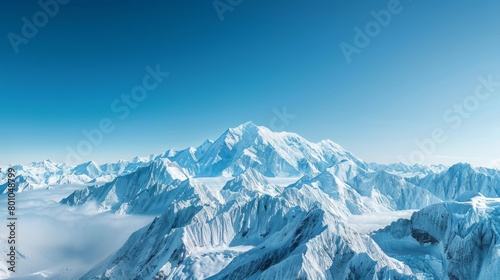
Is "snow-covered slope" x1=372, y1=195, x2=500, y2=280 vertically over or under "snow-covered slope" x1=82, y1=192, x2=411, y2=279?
under

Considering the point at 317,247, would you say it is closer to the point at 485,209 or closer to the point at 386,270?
the point at 386,270

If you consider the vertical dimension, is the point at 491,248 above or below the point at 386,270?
below

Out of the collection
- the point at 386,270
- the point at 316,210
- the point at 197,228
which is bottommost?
the point at 386,270

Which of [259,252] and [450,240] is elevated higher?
[259,252]

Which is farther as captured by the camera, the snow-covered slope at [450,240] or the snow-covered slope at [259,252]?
the snow-covered slope at [450,240]

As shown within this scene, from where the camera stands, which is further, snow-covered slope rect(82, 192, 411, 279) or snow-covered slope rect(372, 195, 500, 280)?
snow-covered slope rect(372, 195, 500, 280)

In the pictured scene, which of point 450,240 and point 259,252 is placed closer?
point 259,252

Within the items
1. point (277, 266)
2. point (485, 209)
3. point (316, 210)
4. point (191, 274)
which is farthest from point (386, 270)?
point (485, 209)

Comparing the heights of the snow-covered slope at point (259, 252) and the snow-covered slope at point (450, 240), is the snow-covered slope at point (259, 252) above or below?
above
